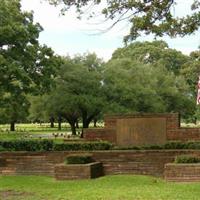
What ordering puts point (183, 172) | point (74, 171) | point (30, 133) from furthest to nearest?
point (30, 133), point (74, 171), point (183, 172)

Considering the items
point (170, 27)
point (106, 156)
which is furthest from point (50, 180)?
point (170, 27)

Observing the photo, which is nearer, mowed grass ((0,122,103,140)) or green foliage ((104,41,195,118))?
mowed grass ((0,122,103,140))

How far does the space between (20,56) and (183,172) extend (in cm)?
2364

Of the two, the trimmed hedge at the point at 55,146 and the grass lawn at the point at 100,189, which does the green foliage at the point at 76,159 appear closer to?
the grass lawn at the point at 100,189

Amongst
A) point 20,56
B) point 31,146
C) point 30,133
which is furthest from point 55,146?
point 30,133

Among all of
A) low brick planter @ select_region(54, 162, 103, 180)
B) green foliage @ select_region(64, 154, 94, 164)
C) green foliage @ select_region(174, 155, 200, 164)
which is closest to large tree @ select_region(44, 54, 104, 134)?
green foliage @ select_region(64, 154, 94, 164)

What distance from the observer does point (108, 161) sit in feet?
54.1

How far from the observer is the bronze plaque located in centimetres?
2102

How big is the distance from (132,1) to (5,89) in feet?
85.6

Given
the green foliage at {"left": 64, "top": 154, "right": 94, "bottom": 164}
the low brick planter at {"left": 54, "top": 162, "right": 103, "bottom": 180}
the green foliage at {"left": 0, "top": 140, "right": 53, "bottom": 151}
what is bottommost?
the low brick planter at {"left": 54, "top": 162, "right": 103, "bottom": 180}

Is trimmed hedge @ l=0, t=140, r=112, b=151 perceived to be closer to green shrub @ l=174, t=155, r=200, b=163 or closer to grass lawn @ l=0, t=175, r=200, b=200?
grass lawn @ l=0, t=175, r=200, b=200

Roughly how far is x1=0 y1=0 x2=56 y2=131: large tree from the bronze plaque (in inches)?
548

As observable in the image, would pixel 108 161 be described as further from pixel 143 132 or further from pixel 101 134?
pixel 101 134

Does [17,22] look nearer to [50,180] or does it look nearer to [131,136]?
[131,136]
